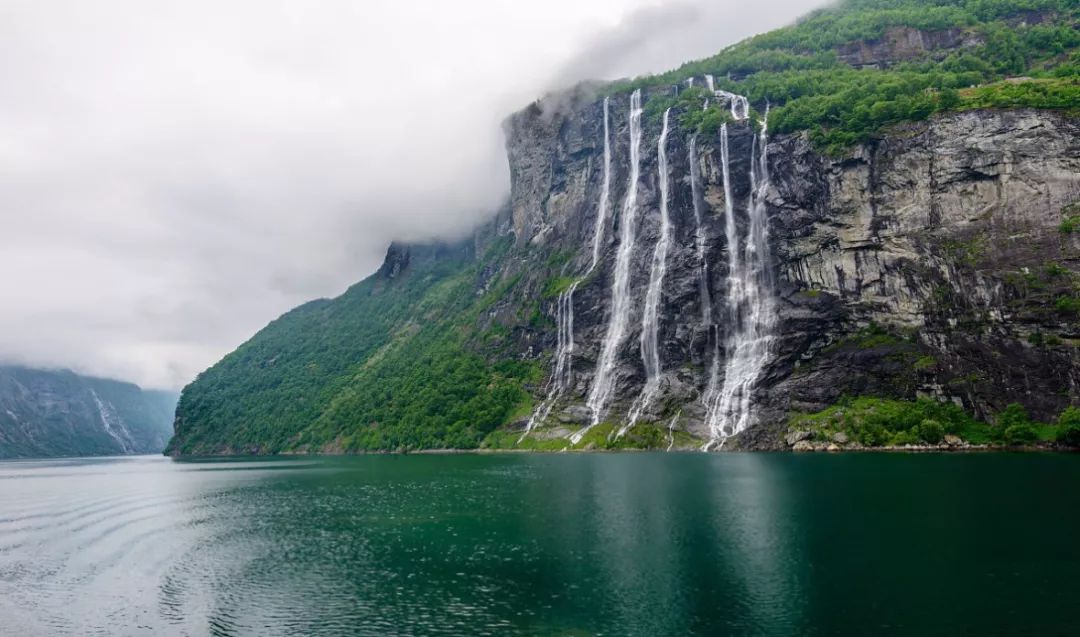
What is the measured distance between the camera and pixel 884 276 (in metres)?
103

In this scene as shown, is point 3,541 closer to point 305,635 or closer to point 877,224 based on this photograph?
point 305,635

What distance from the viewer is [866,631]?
73.9ft

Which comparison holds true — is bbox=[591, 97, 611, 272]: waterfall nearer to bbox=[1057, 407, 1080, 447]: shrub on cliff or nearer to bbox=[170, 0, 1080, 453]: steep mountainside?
bbox=[170, 0, 1080, 453]: steep mountainside

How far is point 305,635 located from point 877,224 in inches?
4205

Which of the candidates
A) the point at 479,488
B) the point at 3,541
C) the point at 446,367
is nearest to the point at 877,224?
the point at 479,488

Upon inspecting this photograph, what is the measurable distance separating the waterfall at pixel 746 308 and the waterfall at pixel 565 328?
29.7 meters

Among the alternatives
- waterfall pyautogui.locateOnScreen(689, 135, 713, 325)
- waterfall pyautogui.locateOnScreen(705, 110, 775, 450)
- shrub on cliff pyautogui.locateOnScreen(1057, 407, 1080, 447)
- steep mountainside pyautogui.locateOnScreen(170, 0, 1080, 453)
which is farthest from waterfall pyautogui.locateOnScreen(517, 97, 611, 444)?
shrub on cliff pyautogui.locateOnScreen(1057, 407, 1080, 447)

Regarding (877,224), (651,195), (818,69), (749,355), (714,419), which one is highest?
(818,69)

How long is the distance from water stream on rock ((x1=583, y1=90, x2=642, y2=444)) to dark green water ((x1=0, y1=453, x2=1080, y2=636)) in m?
59.1

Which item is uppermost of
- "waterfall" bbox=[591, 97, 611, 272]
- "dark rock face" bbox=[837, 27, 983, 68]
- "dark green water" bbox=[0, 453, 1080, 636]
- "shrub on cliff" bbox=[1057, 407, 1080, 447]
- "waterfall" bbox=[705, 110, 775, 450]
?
"dark rock face" bbox=[837, 27, 983, 68]

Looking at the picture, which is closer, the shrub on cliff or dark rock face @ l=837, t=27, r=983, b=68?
the shrub on cliff

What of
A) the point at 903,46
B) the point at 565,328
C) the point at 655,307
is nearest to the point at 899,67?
the point at 903,46

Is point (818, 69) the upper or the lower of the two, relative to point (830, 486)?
upper

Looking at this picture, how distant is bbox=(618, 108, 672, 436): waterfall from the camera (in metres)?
118
